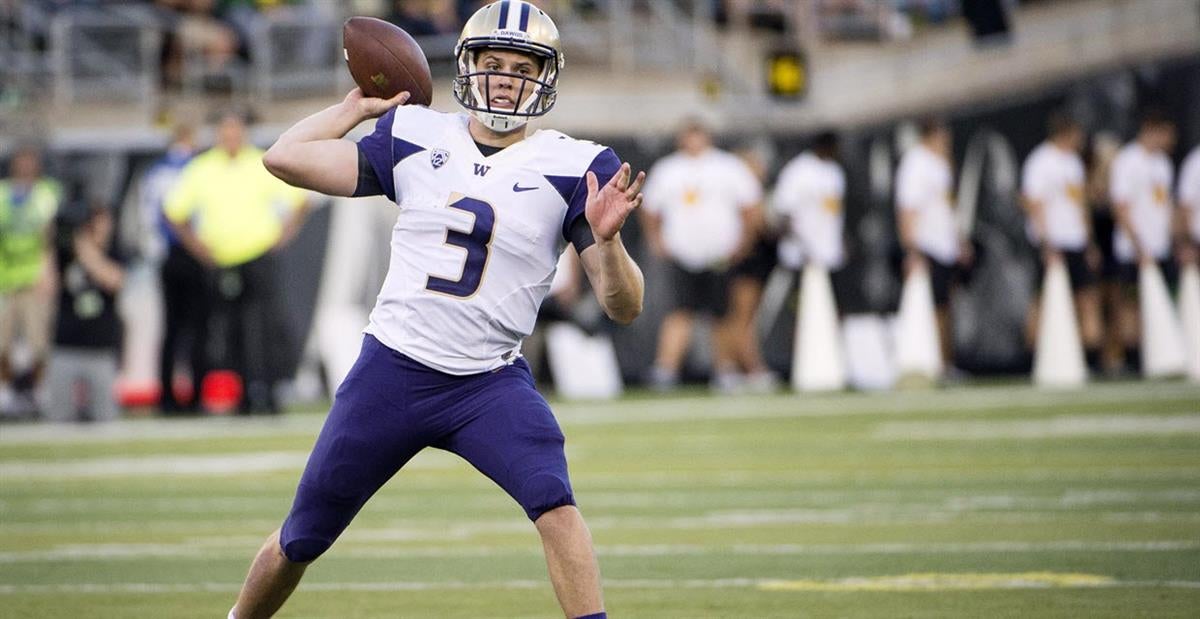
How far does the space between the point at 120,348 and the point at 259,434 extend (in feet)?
9.86

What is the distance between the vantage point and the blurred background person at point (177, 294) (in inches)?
559

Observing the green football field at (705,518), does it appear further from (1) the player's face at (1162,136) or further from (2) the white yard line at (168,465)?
(1) the player's face at (1162,136)

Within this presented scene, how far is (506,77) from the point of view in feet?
17.2

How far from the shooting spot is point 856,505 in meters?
8.91

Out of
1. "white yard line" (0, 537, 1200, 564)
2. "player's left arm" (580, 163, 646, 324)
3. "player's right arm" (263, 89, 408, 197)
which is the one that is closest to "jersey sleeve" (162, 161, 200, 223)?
"white yard line" (0, 537, 1200, 564)

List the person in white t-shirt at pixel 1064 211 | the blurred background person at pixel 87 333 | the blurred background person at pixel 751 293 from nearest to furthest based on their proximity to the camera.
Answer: the blurred background person at pixel 87 333 < the person in white t-shirt at pixel 1064 211 < the blurred background person at pixel 751 293

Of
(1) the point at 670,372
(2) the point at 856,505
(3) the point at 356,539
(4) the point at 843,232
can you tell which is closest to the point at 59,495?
(3) the point at 356,539

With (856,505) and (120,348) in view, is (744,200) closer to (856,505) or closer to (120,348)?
(120,348)

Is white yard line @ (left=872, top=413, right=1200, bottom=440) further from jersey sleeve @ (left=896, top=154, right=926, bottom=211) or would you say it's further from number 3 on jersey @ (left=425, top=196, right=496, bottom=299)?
number 3 on jersey @ (left=425, top=196, right=496, bottom=299)

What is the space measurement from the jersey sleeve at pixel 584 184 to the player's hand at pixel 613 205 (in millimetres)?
162

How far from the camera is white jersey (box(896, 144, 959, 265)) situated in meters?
15.5

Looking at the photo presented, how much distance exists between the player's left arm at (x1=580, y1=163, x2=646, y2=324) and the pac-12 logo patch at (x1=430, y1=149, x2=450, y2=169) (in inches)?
15.0

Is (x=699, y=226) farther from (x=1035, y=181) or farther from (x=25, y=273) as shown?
(x=25, y=273)

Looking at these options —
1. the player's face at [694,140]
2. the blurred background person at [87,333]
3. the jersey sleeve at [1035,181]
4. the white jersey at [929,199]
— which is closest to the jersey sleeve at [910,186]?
the white jersey at [929,199]
